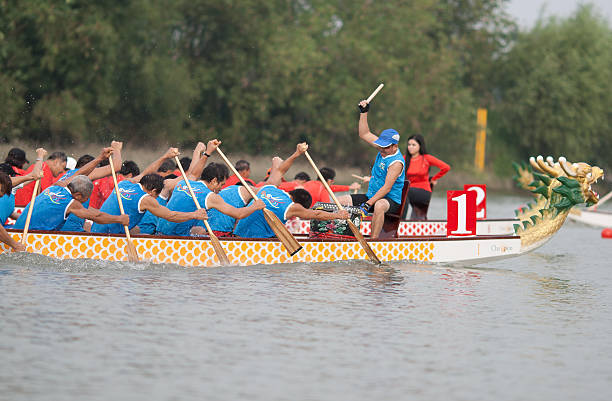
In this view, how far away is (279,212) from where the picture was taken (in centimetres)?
1181

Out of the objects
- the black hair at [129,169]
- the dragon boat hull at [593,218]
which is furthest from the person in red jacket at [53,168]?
the dragon boat hull at [593,218]

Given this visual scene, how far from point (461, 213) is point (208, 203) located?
3.33 meters

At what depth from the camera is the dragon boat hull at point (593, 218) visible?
23.0 metres

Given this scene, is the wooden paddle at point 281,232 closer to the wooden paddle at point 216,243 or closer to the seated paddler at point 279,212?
the seated paddler at point 279,212

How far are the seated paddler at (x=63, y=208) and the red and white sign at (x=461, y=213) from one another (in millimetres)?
4080

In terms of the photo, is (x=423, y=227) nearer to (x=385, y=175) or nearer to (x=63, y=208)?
(x=385, y=175)

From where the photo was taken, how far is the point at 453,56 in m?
49.8

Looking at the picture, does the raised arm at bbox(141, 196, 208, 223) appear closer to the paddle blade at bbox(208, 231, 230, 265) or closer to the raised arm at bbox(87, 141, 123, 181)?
the paddle blade at bbox(208, 231, 230, 265)

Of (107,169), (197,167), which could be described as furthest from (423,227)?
(107,169)

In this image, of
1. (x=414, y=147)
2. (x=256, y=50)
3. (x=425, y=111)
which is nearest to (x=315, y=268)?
(x=414, y=147)

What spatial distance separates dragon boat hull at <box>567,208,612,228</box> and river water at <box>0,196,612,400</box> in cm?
1106

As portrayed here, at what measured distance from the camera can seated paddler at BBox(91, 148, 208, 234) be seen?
11.4 m

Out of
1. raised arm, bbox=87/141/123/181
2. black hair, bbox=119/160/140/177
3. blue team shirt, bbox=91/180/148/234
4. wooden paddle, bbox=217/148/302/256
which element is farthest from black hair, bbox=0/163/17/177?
wooden paddle, bbox=217/148/302/256

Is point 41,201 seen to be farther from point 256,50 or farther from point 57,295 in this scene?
point 256,50
